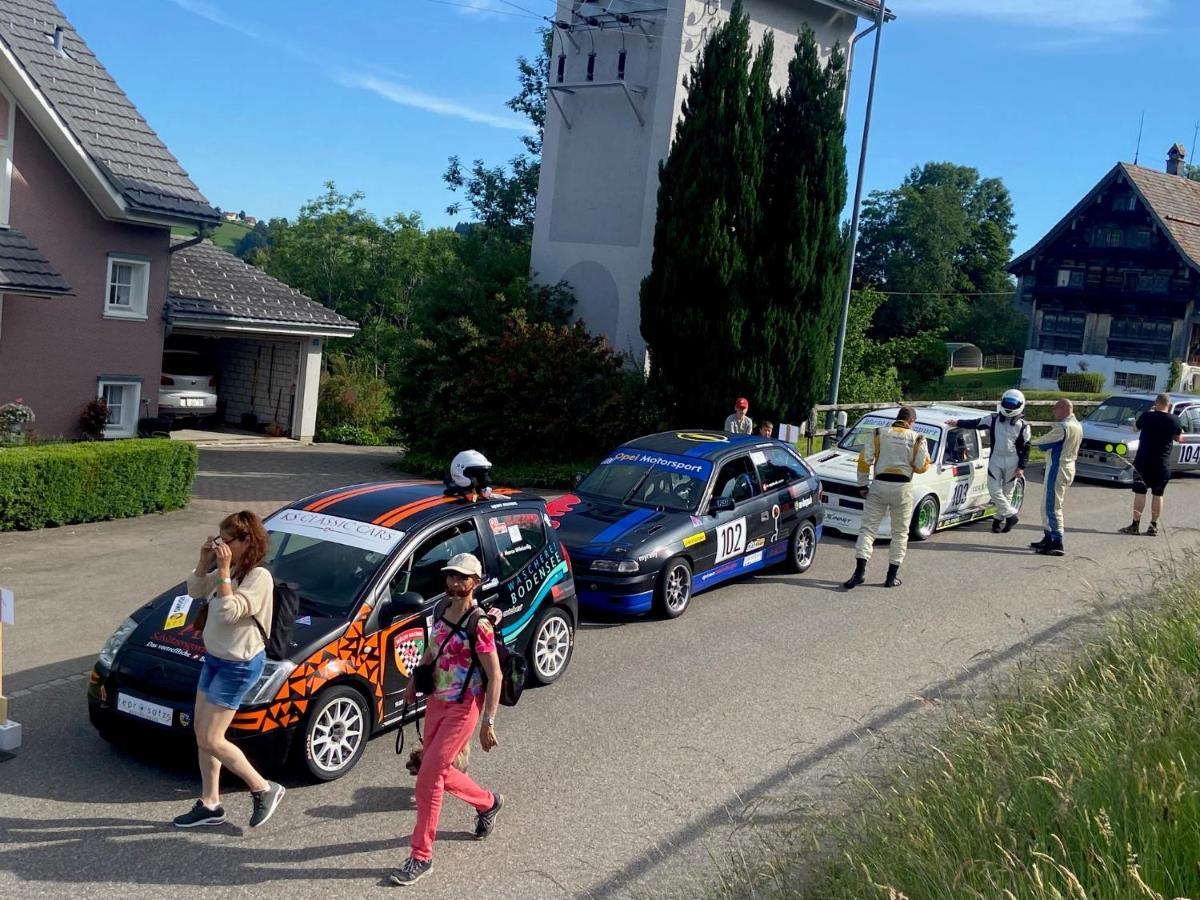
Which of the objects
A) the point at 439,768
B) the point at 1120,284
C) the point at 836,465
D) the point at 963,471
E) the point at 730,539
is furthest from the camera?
the point at 1120,284

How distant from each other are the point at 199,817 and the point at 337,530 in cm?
234

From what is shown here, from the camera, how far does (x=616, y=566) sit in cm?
1107

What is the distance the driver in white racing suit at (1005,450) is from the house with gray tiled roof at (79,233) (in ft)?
44.0

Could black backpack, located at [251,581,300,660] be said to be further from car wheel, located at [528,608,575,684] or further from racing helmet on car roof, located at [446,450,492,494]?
car wheel, located at [528,608,575,684]

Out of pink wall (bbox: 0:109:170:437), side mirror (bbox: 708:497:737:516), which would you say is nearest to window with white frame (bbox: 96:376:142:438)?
pink wall (bbox: 0:109:170:437)

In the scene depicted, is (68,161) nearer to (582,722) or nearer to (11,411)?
(11,411)

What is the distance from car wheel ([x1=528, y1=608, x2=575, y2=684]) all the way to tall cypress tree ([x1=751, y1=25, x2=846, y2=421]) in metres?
10.9

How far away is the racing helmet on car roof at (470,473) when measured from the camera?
9.09 m

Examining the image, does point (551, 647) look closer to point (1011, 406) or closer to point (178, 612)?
point (178, 612)

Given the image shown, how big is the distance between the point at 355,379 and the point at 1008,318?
53.8 meters

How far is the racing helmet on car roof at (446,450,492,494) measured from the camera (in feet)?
29.8

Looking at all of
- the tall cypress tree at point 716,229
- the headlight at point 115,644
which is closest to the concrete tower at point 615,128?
the tall cypress tree at point 716,229

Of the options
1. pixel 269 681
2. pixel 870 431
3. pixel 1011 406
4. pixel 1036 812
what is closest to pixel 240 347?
pixel 870 431

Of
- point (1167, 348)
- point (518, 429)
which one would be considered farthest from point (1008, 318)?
point (518, 429)
